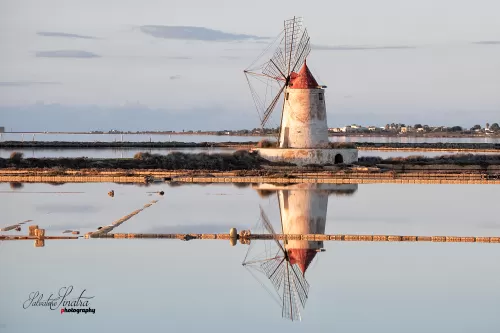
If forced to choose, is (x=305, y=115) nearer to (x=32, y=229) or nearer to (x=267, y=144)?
(x=267, y=144)

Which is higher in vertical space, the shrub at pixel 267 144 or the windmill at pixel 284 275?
the shrub at pixel 267 144

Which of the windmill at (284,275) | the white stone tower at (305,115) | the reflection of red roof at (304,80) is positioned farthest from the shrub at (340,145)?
the windmill at (284,275)

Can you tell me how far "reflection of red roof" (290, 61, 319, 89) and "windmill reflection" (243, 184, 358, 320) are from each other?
35.1ft

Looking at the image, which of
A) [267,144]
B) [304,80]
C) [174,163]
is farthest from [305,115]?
[174,163]

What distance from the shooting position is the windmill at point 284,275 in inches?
449

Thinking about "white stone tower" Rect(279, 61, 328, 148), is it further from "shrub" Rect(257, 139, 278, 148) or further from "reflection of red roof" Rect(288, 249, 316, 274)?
"reflection of red roof" Rect(288, 249, 316, 274)

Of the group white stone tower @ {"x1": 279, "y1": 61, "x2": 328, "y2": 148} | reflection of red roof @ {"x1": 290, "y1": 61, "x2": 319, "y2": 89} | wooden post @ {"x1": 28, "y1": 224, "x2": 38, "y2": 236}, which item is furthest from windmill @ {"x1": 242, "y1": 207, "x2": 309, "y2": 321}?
reflection of red roof @ {"x1": 290, "y1": 61, "x2": 319, "y2": 89}

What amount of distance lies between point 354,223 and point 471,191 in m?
9.76

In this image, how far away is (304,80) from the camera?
33438 millimetres

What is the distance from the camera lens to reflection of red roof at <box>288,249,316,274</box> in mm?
13970

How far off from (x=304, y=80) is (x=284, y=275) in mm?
20550

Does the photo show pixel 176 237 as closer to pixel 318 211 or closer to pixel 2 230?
pixel 2 230

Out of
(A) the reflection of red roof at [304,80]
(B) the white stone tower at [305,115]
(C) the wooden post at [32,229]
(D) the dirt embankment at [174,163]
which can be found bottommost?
(C) the wooden post at [32,229]

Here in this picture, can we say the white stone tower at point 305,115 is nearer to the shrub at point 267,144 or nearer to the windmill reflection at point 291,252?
the shrub at point 267,144
